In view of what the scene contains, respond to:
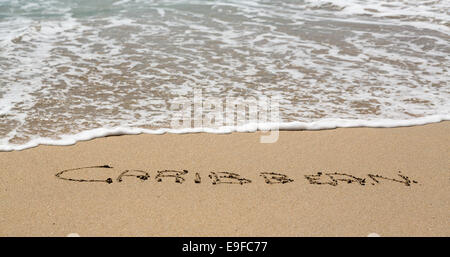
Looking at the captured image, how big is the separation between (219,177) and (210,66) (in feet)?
7.51

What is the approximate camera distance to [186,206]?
241cm

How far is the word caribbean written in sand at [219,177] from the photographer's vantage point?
2.66 metres

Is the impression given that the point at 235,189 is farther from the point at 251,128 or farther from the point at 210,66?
the point at 210,66

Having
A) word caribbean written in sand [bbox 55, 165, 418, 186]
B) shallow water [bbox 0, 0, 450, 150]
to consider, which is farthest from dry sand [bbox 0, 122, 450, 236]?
shallow water [bbox 0, 0, 450, 150]

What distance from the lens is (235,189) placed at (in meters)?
2.58

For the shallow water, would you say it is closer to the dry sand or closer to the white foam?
the white foam

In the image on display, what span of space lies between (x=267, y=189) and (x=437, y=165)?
3.94 feet

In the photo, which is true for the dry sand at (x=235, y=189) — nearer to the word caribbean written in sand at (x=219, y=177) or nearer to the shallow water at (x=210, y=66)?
the word caribbean written in sand at (x=219, y=177)

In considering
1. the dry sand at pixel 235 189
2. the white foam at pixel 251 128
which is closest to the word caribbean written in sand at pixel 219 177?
the dry sand at pixel 235 189

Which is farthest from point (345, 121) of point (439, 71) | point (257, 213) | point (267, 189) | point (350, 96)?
Result: point (439, 71)

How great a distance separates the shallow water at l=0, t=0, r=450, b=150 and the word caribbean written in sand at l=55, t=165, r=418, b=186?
20.9 inches

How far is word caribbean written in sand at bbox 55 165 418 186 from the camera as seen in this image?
2656 mm
